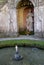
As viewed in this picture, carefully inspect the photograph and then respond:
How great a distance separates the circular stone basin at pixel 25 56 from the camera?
9.00 meters

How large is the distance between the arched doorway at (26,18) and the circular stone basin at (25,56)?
16.6ft

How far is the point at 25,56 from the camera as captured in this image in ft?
32.5

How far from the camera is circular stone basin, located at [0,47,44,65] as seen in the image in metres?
9.00

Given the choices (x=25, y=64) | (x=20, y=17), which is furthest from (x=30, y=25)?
(x=25, y=64)

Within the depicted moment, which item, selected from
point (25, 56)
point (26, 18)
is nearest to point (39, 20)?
point (26, 18)

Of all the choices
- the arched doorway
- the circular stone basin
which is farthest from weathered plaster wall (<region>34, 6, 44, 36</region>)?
the circular stone basin

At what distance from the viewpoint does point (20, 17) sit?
1658cm

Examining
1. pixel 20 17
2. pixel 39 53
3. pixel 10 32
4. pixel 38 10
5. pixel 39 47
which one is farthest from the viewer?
pixel 20 17

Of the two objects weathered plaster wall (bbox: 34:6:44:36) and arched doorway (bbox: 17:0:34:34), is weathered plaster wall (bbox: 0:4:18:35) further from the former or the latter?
weathered plaster wall (bbox: 34:6:44:36)

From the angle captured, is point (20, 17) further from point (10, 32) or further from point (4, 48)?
point (4, 48)

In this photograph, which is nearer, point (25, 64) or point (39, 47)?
point (25, 64)

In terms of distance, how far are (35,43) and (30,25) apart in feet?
15.2

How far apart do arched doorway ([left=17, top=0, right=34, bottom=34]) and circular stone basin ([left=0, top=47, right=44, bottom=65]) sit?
200 inches

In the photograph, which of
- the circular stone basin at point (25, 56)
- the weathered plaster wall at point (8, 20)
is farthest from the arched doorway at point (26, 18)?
the circular stone basin at point (25, 56)
